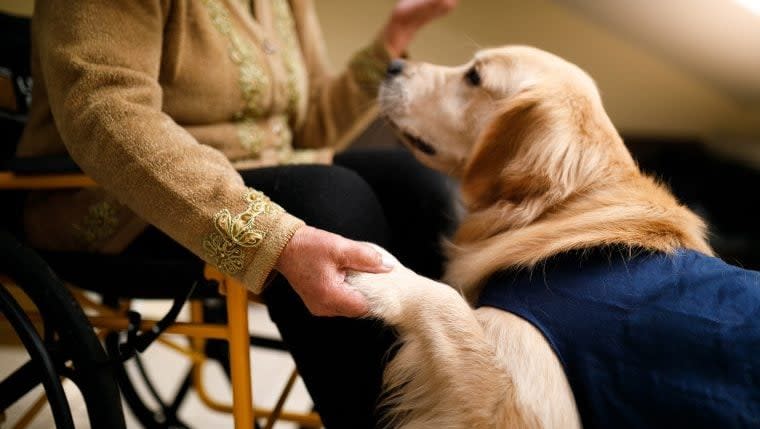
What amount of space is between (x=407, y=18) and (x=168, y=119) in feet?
1.97

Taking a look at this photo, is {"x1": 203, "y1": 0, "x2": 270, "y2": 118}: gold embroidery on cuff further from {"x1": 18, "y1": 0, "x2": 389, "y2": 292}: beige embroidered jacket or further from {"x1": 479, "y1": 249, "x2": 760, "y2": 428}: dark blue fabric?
{"x1": 479, "y1": 249, "x2": 760, "y2": 428}: dark blue fabric

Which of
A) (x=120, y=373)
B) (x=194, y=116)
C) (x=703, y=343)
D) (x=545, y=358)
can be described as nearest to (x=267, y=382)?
(x=120, y=373)

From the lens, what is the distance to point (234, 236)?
0.59 metres

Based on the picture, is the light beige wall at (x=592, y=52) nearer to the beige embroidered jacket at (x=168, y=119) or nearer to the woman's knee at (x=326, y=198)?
the beige embroidered jacket at (x=168, y=119)

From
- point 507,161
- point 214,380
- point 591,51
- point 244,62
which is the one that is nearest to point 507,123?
point 507,161

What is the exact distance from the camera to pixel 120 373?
98 cm

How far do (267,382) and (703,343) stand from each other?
1.26m

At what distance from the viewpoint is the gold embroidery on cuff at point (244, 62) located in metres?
0.81

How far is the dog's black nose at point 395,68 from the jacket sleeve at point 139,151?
45 cm

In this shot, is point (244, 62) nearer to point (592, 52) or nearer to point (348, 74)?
point (348, 74)

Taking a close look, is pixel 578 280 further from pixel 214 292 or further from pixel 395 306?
pixel 214 292

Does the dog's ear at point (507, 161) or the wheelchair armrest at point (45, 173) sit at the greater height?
the dog's ear at point (507, 161)

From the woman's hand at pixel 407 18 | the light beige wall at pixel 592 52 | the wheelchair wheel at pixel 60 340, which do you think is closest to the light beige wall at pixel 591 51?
the light beige wall at pixel 592 52

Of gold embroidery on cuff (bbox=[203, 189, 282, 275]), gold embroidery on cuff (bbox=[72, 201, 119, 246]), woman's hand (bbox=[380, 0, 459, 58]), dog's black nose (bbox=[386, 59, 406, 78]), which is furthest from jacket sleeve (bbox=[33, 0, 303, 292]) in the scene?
woman's hand (bbox=[380, 0, 459, 58])
